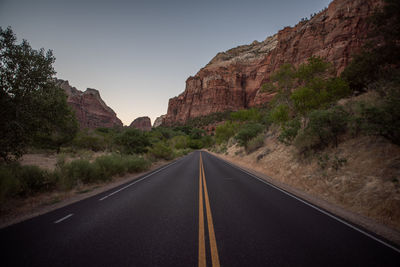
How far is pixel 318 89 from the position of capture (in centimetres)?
1471

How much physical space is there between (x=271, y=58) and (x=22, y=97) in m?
94.5

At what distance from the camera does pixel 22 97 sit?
17.7ft

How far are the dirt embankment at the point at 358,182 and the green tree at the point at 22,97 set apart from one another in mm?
10396

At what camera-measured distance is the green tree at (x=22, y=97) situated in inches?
204

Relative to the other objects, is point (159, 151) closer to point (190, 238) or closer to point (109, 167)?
point (109, 167)

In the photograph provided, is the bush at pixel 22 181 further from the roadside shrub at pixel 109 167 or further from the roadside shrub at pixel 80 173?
the roadside shrub at pixel 109 167

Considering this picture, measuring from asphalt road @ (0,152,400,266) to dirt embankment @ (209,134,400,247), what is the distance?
1085 mm

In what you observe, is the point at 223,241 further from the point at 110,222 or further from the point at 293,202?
the point at 293,202

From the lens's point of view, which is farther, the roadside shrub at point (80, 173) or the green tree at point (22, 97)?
the roadside shrub at point (80, 173)

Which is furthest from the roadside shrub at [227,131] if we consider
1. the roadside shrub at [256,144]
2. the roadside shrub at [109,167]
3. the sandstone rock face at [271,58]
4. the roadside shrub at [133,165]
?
the roadside shrub at [109,167]

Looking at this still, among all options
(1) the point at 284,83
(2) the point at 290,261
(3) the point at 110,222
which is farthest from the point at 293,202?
(1) the point at 284,83

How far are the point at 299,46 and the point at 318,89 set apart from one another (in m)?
59.2

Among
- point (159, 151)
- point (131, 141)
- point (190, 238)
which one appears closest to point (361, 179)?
point (190, 238)

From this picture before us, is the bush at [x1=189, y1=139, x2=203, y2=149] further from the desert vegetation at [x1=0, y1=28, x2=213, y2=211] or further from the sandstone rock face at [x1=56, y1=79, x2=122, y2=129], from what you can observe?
the desert vegetation at [x1=0, y1=28, x2=213, y2=211]
